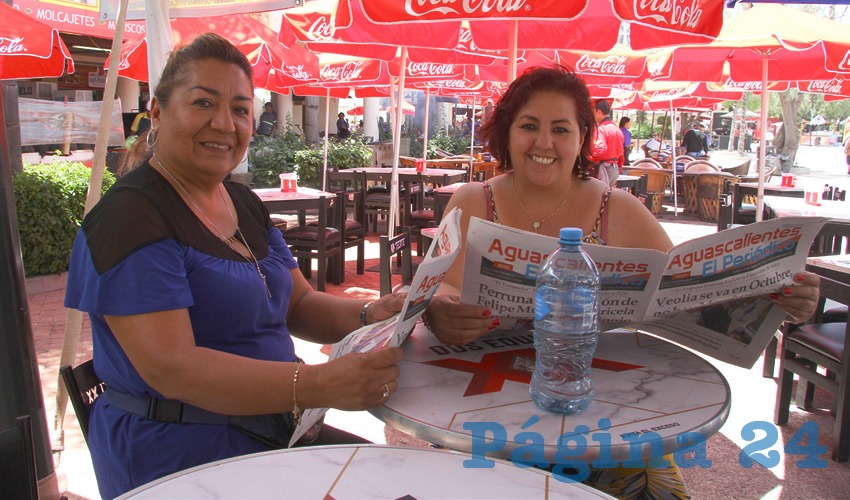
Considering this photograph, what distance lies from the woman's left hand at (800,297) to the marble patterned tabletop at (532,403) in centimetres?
27

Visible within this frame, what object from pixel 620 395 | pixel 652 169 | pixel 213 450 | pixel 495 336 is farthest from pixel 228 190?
pixel 652 169

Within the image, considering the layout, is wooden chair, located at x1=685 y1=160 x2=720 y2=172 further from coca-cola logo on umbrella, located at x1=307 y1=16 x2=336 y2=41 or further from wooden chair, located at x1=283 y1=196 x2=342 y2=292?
coca-cola logo on umbrella, located at x1=307 y1=16 x2=336 y2=41

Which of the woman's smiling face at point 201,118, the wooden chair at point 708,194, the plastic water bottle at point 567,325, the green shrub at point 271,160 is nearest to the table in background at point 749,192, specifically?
the wooden chair at point 708,194

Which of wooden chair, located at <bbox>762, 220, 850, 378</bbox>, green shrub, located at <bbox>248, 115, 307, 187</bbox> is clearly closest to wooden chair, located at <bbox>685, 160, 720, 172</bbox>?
wooden chair, located at <bbox>762, 220, 850, 378</bbox>

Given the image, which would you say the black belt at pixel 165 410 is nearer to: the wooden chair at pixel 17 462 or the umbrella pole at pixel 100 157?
the wooden chair at pixel 17 462

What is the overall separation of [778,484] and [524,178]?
6.03ft

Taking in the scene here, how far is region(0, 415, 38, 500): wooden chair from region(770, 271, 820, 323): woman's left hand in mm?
1827

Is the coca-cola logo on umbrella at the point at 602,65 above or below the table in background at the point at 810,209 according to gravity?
above

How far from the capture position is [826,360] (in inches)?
107

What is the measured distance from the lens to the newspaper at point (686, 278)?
1.37 m

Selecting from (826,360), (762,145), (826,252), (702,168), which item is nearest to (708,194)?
(702,168)

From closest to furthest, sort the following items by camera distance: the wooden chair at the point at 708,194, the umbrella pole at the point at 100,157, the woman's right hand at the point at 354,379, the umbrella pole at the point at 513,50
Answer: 1. the woman's right hand at the point at 354,379
2. the umbrella pole at the point at 100,157
3. the umbrella pole at the point at 513,50
4. the wooden chair at the point at 708,194

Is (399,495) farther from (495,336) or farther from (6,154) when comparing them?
(6,154)

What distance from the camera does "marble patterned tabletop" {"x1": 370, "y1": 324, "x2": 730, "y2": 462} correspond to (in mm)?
1129
